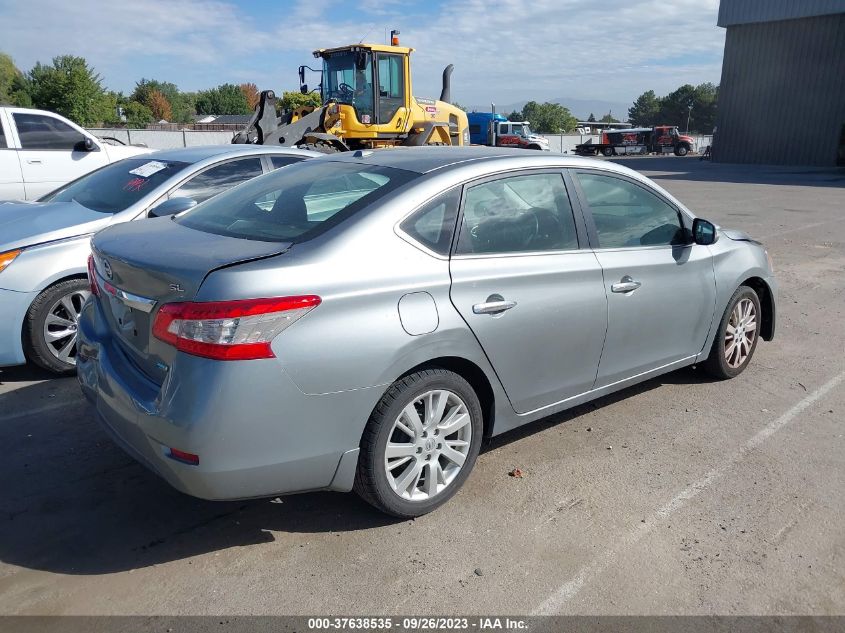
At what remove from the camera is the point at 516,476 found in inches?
148

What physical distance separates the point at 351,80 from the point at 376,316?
15088 mm

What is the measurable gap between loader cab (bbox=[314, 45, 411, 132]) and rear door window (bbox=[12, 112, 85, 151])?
24.3ft

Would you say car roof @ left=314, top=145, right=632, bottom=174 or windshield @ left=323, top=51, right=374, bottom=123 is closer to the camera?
car roof @ left=314, top=145, right=632, bottom=174

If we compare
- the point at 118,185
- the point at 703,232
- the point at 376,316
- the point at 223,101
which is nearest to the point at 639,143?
the point at 703,232

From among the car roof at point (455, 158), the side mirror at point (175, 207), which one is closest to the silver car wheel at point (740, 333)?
the car roof at point (455, 158)

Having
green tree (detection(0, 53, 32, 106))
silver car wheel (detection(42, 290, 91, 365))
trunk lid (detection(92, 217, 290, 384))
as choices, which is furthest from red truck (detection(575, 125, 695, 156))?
trunk lid (detection(92, 217, 290, 384))

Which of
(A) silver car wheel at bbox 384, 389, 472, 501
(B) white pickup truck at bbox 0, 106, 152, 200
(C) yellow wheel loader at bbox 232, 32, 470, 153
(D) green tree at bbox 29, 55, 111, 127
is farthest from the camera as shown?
(D) green tree at bbox 29, 55, 111, 127

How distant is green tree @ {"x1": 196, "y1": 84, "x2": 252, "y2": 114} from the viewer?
10788cm

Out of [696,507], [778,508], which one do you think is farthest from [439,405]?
[778,508]

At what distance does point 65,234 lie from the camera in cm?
489

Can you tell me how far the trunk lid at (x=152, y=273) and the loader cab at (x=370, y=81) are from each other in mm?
13838

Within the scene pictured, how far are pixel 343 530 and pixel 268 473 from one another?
0.61 m

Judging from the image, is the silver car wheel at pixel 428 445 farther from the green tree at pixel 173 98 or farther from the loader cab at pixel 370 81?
the green tree at pixel 173 98

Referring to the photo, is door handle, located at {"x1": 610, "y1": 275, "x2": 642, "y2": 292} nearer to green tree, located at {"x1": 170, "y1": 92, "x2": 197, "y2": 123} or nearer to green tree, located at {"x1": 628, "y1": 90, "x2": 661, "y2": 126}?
green tree, located at {"x1": 170, "y1": 92, "x2": 197, "y2": 123}
